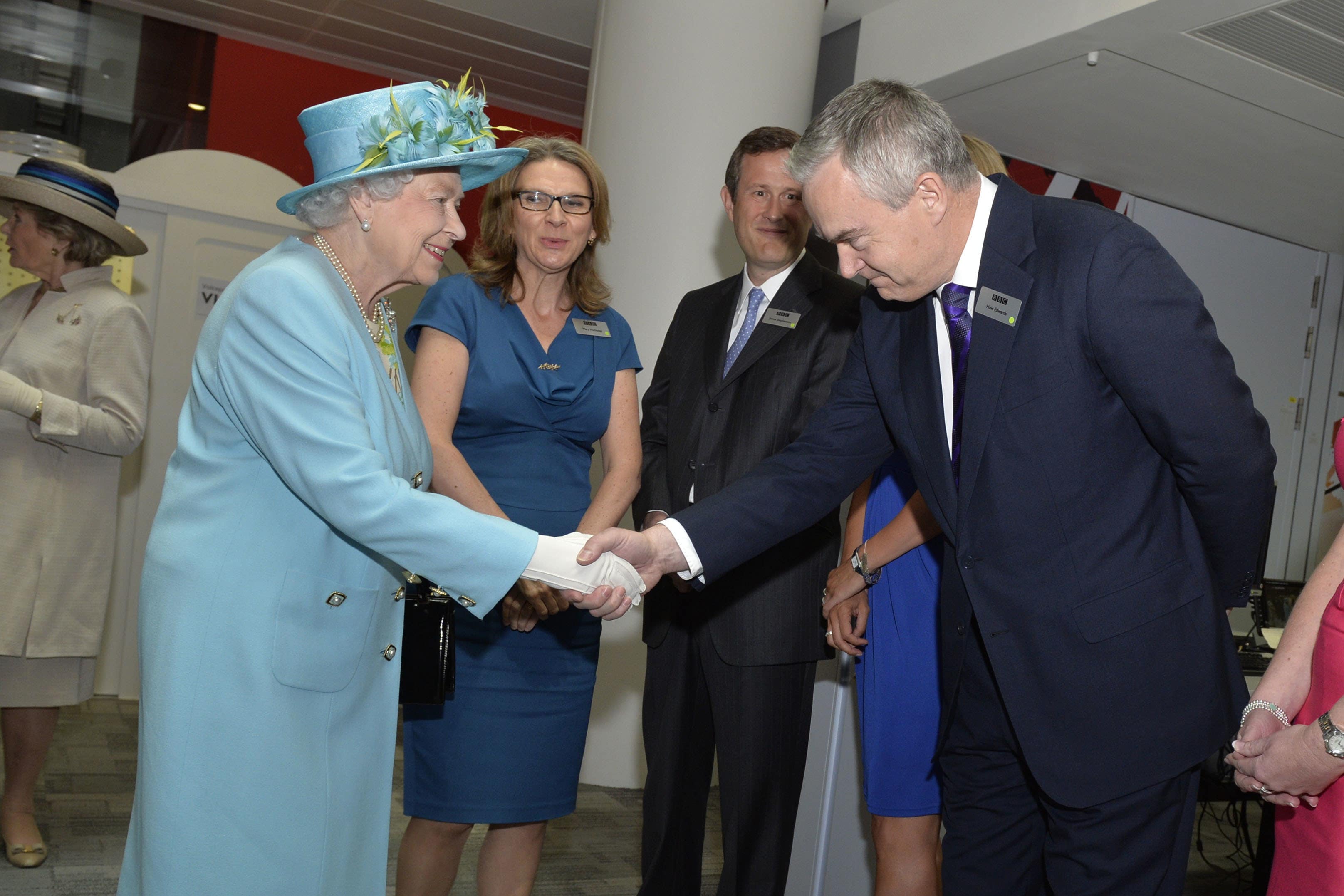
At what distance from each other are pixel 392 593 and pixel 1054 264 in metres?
1.20

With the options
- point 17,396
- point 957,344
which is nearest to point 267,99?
point 17,396

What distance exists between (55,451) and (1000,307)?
9.54ft

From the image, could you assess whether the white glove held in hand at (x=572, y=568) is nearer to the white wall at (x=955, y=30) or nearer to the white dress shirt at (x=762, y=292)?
the white dress shirt at (x=762, y=292)

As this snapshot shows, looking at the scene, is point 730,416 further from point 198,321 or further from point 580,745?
point 198,321

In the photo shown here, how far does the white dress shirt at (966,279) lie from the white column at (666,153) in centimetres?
234

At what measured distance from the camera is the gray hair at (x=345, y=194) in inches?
70.2

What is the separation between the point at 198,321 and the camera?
17.5ft

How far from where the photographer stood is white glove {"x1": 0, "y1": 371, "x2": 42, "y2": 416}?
3.10 meters

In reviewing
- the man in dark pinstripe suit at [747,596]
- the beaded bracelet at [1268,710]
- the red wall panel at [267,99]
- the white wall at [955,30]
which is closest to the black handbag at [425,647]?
the man in dark pinstripe suit at [747,596]

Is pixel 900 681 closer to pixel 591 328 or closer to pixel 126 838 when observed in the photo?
pixel 591 328

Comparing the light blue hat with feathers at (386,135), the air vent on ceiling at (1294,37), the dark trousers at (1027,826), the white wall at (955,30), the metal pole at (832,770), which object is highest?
the white wall at (955,30)

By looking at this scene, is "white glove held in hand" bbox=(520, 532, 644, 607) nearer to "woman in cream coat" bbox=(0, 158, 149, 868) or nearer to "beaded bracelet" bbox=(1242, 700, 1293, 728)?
"beaded bracelet" bbox=(1242, 700, 1293, 728)

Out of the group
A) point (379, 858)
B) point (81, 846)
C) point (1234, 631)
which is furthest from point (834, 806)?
point (1234, 631)

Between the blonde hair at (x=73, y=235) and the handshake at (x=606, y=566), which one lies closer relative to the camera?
the handshake at (x=606, y=566)
